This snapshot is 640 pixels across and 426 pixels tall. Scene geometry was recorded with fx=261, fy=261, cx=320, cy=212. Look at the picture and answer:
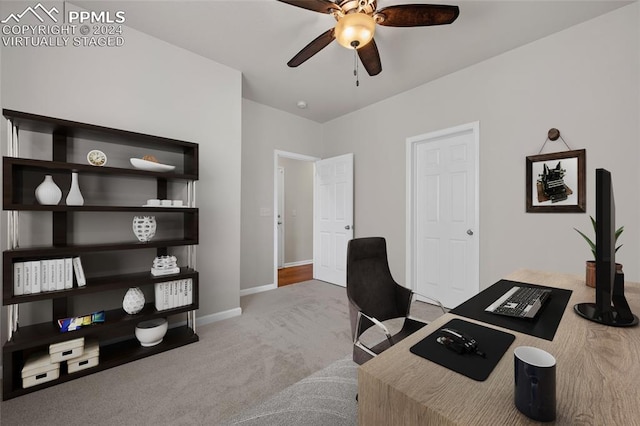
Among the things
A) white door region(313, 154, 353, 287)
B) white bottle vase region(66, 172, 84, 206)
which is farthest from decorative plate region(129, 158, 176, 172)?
white door region(313, 154, 353, 287)

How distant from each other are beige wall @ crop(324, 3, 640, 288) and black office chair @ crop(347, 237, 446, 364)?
1.59 metres

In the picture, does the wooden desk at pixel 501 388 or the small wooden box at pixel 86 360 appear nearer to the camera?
the wooden desk at pixel 501 388

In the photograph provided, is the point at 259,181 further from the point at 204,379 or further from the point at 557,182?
the point at 557,182

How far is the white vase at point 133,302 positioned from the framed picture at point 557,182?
12.1ft

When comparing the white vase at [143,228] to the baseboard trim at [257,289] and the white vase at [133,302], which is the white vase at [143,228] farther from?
the baseboard trim at [257,289]

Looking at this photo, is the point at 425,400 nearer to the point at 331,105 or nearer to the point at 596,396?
the point at 596,396

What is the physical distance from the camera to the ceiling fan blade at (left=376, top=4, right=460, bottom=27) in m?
1.67

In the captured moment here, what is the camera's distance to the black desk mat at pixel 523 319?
96cm

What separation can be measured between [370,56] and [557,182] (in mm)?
2068

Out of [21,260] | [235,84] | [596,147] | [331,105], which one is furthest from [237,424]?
[331,105]

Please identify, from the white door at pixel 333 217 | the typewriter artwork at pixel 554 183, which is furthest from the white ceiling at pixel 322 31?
the white door at pixel 333 217

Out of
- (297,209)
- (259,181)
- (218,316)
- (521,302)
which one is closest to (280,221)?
(297,209)

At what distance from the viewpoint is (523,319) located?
104 cm

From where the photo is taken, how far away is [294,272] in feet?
17.7
